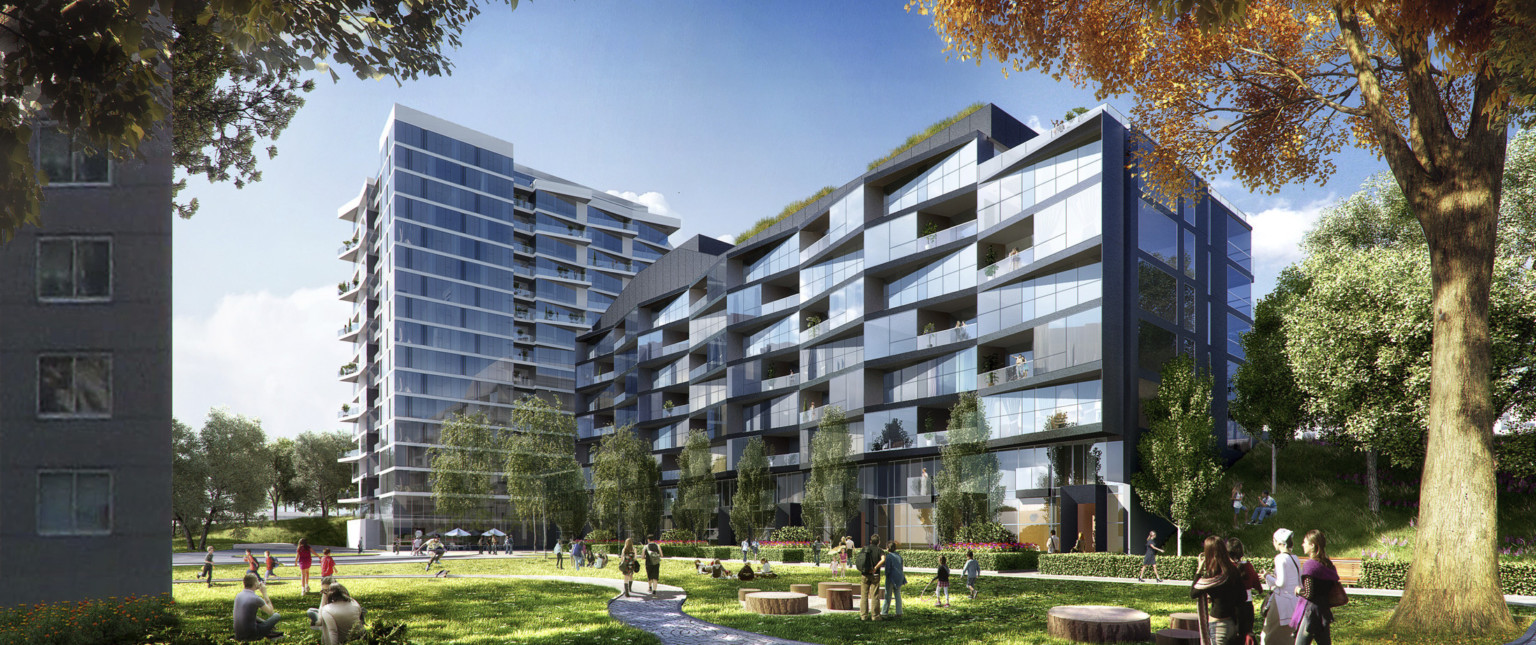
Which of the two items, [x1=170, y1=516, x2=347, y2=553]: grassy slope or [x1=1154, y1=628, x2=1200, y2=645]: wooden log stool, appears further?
[x1=170, y1=516, x2=347, y2=553]: grassy slope

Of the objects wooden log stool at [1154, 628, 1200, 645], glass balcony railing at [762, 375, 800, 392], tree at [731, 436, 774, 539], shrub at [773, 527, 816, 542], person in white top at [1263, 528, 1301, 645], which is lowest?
shrub at [773, 527, 816, 542]

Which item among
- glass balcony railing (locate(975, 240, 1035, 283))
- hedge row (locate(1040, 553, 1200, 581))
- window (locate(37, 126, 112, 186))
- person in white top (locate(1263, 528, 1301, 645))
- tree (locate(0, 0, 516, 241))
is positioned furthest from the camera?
glass balcony railing (locate(975, 240, 1035, 283))

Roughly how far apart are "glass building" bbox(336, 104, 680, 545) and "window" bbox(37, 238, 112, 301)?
68193 mm

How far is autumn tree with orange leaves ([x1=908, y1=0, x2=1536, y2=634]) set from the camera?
536 inches

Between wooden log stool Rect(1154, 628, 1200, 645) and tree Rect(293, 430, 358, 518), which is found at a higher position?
wooden log stool Rect(1154, 628, 1200, 645)

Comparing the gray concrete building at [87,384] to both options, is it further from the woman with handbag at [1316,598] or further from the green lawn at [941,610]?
the woman with handbag at [1316,598]

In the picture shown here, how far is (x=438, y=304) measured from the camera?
92.2 meters

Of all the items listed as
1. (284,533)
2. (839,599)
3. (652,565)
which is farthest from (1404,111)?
(284,533)

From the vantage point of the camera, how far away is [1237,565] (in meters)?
10.1

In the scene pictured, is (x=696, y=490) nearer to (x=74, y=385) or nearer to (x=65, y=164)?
(x=74, y=385)

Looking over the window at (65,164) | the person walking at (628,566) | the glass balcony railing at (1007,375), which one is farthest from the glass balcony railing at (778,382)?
the window at (65,164)

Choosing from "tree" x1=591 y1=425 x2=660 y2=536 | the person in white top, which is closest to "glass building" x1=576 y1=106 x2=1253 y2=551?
"tree" x1=591 y1=425 x2=660 y2=536

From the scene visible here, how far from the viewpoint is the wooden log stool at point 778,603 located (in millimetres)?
19922

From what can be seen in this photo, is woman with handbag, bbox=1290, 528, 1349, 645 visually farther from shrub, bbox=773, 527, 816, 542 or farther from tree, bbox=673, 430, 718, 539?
tree, bbox=673, 430, 718, 539
